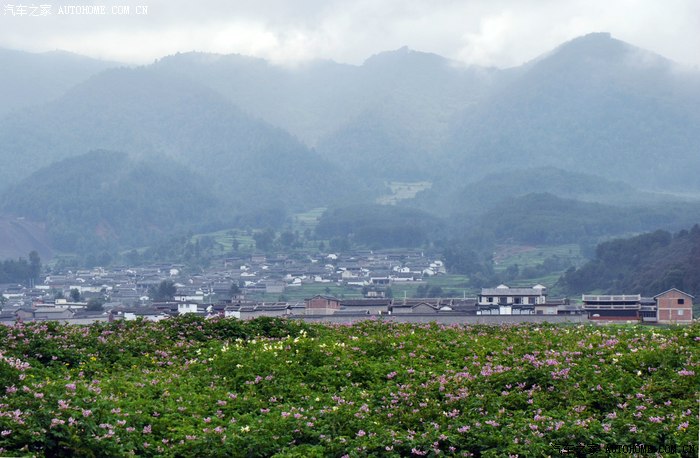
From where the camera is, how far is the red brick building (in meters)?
28.2

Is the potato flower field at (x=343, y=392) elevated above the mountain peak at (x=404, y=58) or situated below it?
below

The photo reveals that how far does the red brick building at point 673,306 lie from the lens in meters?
28.2

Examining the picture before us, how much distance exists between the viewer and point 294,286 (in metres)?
68.2

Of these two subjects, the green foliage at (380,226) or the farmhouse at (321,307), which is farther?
the green foliage at (380,226)

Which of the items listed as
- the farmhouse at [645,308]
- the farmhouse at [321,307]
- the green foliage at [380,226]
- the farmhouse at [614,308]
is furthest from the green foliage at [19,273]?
the farmhouse at [645,308]

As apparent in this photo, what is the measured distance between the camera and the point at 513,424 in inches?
293

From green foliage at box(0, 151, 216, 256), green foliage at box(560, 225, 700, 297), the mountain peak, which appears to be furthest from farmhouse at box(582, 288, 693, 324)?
the mountain peak

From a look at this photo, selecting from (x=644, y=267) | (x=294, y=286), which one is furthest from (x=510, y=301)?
(x=294, y=286)

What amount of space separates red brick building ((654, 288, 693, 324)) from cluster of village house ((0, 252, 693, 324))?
3 cm

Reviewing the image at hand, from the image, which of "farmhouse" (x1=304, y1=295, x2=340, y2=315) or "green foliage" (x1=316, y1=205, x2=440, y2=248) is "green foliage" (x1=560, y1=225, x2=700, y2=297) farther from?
"green foliage" (x1=316, y1=205, x2=440, y2=248)

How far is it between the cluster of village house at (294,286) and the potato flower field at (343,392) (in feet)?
47.0

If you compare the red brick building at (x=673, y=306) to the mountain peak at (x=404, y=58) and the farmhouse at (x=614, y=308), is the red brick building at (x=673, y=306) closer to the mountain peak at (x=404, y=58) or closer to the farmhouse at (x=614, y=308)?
the farmhouse at (x=614, y=308)

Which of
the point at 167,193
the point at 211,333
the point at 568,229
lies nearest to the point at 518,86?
the point at 167,193

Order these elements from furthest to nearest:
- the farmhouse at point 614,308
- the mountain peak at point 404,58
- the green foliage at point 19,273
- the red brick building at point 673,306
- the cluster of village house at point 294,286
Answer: the mountain peak at point 404,58 → the green foliage at point 19,273 → the cluster of village house at point 294,286 → the farmhouse at point 614,308 → the red brick building at point 673,306
